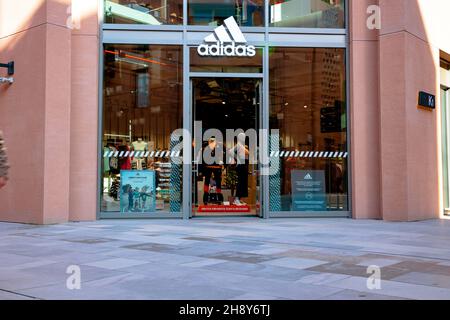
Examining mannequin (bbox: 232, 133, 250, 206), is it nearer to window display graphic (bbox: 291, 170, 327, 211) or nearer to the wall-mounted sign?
window display graphic (bbox: 291, 170, 327, 211)

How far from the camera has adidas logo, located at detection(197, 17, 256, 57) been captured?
11547mm

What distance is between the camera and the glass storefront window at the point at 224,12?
38.2 ft

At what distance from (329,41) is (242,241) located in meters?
6.09

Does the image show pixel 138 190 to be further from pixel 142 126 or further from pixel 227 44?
pixel 227 44

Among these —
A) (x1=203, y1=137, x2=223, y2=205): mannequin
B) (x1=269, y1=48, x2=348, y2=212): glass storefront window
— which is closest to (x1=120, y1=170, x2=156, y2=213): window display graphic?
(x1=203, y1=137, x2=223, y2=205): mannequin

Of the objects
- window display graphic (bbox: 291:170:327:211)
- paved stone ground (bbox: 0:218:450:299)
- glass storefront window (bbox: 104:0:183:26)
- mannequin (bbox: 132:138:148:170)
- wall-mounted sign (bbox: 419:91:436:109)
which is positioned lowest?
paved stone ground (bbox: 0:218:450:299)

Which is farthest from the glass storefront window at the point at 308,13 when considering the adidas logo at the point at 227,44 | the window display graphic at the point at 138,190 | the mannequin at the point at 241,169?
the window display graphic at the point at 138,190

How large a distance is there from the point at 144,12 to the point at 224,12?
183 cm

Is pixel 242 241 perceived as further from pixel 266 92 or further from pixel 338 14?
pixel 338 14

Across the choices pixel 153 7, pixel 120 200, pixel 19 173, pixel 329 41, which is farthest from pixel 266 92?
pixel 19 173

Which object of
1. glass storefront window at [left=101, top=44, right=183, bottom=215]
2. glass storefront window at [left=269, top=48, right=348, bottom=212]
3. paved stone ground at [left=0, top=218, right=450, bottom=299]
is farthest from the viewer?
glass storefront window at [left=269, top=48, right=348, bottom=212]

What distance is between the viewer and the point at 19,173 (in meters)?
10.8

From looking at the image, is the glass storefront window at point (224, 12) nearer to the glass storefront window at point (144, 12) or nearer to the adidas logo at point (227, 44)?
the adidas logo at point (227, 44)

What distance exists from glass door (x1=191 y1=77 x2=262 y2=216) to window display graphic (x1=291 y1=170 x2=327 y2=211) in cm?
85
